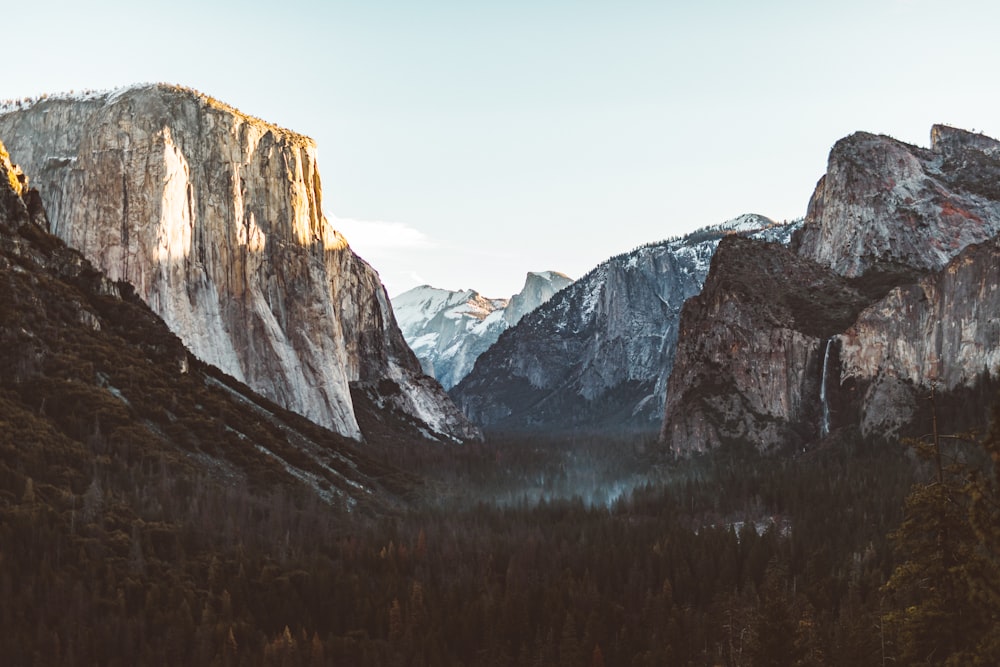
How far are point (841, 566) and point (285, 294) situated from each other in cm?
10325

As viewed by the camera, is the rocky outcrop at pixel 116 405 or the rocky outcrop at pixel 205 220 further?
the rocky outcrop at pixel 205 220

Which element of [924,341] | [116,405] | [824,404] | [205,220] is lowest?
[116,405]

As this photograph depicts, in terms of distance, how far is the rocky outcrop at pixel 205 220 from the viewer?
149 m

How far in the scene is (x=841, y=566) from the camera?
109688mm

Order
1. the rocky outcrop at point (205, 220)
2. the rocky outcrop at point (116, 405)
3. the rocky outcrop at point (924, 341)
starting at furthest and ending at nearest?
the rocky outcrop at point (924, 341) < the rocky outcrop at point (205, 220) < the rocky outcrop at point (116, 405)

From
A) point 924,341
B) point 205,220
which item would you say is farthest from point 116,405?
point 924,341

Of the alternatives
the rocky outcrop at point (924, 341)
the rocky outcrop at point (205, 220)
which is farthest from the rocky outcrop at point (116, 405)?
the rocky outcrop at point (924, 341)

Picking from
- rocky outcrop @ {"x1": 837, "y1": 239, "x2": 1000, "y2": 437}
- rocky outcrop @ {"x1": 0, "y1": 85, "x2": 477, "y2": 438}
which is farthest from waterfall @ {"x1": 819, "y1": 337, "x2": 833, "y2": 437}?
rocky outcrop @ {"x1": 0, "y1": 85, "x2": 477, "y2": 438}

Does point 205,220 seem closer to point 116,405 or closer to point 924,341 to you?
point 116,405

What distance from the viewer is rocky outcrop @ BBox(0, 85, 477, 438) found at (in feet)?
488

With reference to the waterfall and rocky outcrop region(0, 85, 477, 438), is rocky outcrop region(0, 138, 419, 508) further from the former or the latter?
the waterfall

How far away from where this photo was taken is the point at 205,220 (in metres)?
163

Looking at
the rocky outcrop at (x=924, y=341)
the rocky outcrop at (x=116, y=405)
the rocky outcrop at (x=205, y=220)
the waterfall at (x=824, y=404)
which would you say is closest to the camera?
the rocky outcrop at (x=116, y=405)

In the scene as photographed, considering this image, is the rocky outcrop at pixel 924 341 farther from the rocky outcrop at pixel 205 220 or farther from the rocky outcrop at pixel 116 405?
the rocky outcrop at pixel 205 220
